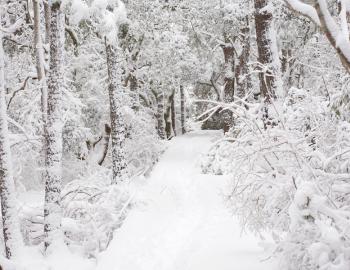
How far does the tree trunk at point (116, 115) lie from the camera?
13117 millimetres

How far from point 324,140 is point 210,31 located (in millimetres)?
17194

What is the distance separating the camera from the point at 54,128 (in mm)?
9414

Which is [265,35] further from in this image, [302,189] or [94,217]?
[302,189]

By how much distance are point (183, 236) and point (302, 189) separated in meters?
5.41

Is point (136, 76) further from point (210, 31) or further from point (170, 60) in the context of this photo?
point (210, 31)

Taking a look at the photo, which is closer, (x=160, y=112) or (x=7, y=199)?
(x=7, y=199)

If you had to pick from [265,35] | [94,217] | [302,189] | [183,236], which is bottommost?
[183,236]

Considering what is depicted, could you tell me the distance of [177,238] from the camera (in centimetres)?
929

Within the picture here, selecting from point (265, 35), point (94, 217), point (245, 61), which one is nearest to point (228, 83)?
point (245, 61)

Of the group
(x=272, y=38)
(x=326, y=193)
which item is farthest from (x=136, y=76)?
(x=326, y=193)

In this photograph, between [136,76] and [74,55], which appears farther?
[136,76]

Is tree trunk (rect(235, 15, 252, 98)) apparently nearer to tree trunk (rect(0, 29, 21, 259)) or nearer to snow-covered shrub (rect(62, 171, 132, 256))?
snow-covered shrub (rect(62, 171, 132, 256))

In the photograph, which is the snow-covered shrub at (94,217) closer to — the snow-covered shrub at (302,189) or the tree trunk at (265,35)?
the tree trunk at (265,35)

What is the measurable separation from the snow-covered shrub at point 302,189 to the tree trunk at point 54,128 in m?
4.43
